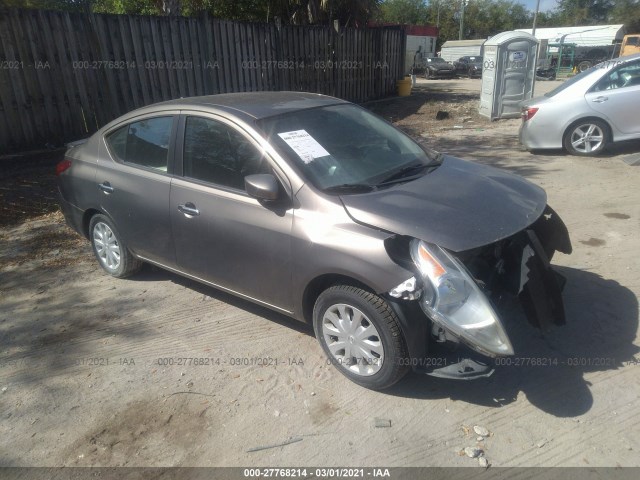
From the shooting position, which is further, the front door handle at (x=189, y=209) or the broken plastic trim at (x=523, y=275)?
the front door handle at (x=189, y=209)

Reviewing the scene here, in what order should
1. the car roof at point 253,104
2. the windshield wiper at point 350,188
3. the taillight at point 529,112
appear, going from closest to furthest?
the windshield wiper at point 350,188, the car roof at point 253,104, the taillight at point 529,112

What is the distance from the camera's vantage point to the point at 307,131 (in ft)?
11.8

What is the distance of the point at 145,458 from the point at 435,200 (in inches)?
89.5

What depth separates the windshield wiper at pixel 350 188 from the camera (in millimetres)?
3196

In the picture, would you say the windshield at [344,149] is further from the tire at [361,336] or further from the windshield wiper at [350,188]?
the tire at [361,336]

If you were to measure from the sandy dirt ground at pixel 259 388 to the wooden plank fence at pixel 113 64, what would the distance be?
4.74m

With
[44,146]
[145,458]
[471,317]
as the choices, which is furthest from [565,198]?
[44,146]

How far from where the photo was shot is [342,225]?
2990 mm

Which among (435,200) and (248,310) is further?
(248,310)

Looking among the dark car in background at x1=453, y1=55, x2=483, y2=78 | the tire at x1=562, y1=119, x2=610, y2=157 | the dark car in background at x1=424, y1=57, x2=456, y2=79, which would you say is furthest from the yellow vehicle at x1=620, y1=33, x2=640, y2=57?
the tire at x1=562, y1=119, x2=610, y2=157

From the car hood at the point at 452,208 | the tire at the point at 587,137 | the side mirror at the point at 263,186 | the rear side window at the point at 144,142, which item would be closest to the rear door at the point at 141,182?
the rear side window at the point at 144,142

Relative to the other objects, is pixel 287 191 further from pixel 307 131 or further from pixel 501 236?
pixel 501 236

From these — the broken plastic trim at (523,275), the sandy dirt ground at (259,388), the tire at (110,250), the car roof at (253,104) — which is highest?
the car roof at (253,104)

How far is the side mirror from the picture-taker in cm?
314
